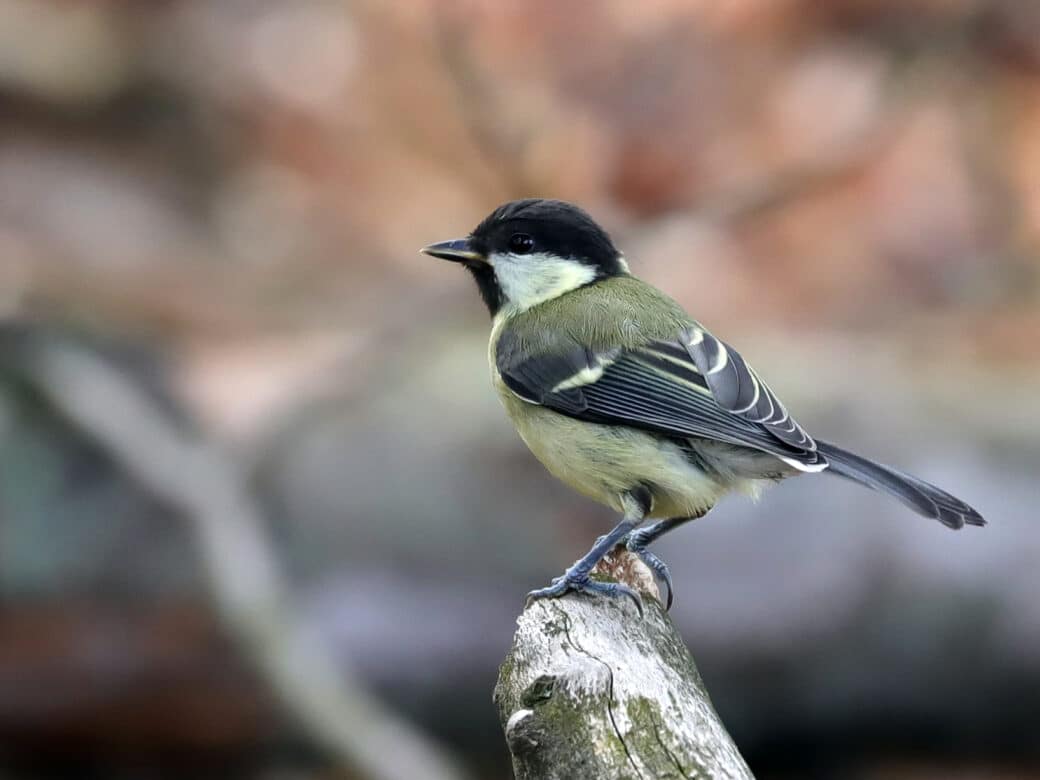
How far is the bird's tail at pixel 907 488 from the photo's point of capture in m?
2.66

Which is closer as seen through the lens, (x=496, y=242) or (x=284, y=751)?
(x=496, y=242)

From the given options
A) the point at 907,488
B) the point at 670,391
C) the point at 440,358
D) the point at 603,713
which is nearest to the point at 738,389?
the point at 670,391

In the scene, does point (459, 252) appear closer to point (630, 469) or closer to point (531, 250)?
point (531, 250)

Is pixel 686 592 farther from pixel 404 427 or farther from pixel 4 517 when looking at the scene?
pixel 4 517

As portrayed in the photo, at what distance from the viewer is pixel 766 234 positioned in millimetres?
7648

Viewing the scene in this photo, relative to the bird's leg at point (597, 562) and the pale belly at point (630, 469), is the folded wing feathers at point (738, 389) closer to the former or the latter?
the pale belly at point (630, 469)

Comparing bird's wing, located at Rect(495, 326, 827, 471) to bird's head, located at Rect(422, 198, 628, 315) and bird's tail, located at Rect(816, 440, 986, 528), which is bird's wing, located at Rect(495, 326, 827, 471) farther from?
bird's head, located at Rect(422, 198, 628, 315)

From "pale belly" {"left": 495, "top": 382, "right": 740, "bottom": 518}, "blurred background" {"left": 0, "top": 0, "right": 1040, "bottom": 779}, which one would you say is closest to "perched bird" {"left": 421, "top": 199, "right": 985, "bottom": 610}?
"pale belly" {"left": 495, "top": 382, "right": 740, "bottom": 518}

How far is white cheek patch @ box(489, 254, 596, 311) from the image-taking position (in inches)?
130

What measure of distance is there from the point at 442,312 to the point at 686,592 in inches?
67.4

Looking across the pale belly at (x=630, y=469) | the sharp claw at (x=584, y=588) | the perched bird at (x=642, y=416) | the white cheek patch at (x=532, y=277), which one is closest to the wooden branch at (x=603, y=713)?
the sharp claw at (x=584, y=588)

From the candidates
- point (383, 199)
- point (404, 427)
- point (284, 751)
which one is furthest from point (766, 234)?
point (284, 751)

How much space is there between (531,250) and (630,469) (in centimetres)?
70

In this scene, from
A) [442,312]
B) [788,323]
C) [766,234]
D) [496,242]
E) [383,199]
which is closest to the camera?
[496,242]
